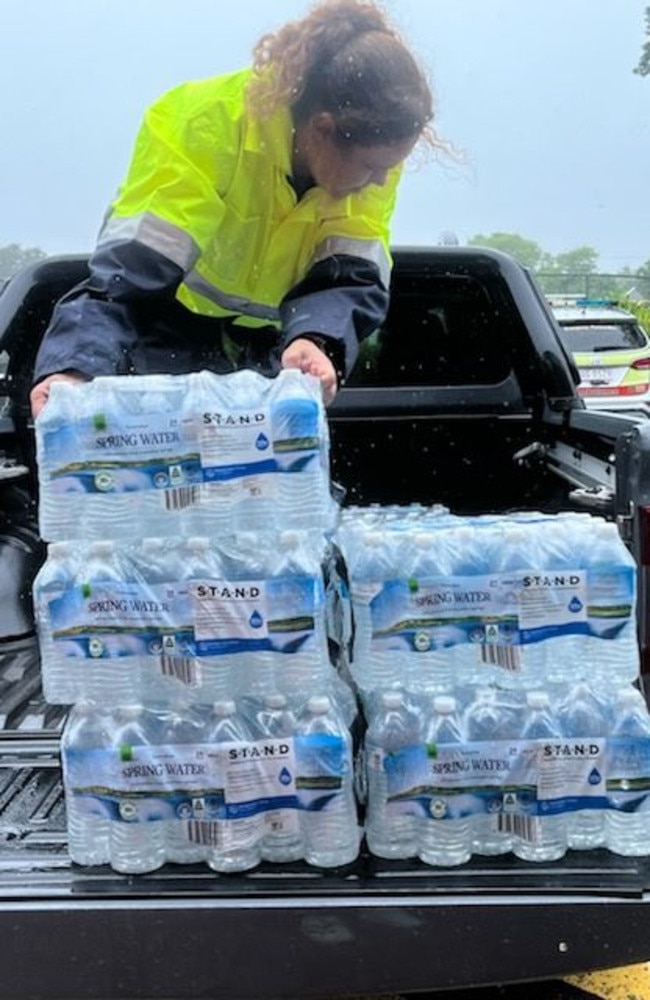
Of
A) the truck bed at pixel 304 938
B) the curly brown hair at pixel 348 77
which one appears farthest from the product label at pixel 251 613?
the curly brown hair at pixel 348 77


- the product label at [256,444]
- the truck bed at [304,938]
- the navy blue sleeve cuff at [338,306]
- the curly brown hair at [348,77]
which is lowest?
the truck bed at [304,938]

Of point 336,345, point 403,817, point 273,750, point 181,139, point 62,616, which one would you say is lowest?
point 403,817

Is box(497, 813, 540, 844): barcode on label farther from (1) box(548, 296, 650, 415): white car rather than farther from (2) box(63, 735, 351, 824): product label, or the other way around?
(1) box(548, 296, 650, 415): white car

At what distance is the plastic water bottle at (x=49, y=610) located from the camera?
2213 millimetres

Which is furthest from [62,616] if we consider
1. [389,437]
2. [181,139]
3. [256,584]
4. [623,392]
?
[623,392]

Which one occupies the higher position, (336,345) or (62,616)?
(336,345)

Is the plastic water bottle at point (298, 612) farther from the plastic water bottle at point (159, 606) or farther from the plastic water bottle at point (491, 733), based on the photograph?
the plastic water bottle at point (491, 733)

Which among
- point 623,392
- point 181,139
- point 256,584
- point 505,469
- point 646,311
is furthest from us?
point 646,311

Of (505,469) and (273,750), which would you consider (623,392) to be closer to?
(505,469)

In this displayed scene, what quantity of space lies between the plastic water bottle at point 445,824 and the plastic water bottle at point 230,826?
0.33 metres

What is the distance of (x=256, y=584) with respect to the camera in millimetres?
2189

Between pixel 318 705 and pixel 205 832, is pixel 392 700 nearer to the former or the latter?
pixel 318 705

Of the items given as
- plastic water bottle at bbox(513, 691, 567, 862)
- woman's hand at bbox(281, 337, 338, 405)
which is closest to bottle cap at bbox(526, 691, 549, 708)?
plastic water bottle at bbox(513, 691, 567, 862)

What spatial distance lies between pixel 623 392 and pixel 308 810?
10819 mm
